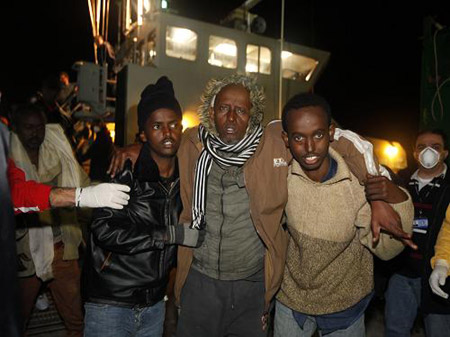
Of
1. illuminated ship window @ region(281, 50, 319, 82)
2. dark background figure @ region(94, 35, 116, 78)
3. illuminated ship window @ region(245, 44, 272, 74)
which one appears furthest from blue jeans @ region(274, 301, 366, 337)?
illuminated ship window @ region(281, 50, 319, 82)

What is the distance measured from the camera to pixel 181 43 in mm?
14719

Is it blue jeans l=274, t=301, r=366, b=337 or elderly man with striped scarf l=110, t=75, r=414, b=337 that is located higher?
elderly man with striped scarf l=110, t=75, r=414, b=337

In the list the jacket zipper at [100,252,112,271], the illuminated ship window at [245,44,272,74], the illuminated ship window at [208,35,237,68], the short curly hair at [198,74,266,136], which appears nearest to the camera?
the jacket zipper at [100,252,112,271]

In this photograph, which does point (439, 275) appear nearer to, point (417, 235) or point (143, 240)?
point (417, 235)

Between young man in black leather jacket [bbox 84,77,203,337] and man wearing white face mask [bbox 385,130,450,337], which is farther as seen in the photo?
man wearing white face mask [bbox 385,130,450,337]

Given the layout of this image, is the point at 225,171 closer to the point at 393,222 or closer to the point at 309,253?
the point at 309,253

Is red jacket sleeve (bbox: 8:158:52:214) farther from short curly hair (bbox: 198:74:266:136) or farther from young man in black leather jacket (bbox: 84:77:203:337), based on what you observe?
short curly hair (bbox: 198:74:266:136)

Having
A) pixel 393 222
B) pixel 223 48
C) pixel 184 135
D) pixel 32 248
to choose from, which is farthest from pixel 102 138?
pixel 223 48

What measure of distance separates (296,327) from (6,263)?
1.95m

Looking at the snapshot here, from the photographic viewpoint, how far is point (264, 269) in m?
2.78

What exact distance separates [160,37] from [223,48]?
284 cm

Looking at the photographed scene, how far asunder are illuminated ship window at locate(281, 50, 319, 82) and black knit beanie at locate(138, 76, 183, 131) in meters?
16.0

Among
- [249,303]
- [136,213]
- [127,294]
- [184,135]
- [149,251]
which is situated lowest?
[249,303]

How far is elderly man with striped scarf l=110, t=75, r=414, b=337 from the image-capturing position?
259cm
